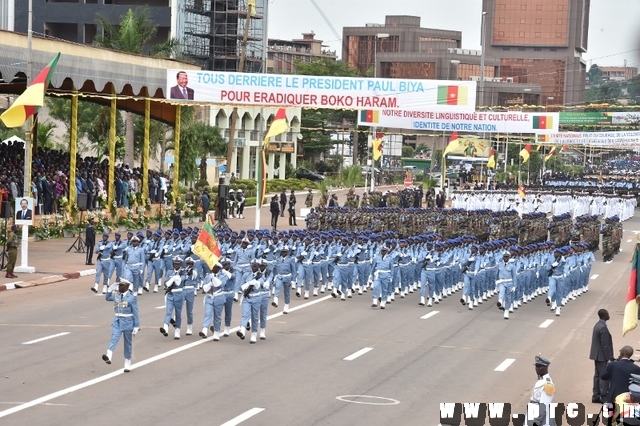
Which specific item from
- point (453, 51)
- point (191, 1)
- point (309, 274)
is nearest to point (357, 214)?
point (309, 274)

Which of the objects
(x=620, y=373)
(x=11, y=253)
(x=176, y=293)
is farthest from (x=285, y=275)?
(x=620, y=373)

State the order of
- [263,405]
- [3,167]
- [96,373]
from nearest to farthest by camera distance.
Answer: [263,405] < [96,373] < [3,167]

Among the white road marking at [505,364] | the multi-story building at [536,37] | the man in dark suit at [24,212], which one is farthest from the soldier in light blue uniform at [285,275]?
the multi-story building at [536,37]

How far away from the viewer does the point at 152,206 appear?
4812cm

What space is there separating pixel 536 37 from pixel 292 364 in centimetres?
17825

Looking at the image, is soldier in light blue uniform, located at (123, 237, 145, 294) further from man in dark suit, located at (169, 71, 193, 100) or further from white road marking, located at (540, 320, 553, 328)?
man in dark suit, located at (169, 71, 193, 100)

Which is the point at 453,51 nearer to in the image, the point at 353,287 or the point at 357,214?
the point at 357,214

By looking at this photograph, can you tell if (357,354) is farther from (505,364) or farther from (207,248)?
(207,248)

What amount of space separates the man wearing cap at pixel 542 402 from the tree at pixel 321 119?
8212cm

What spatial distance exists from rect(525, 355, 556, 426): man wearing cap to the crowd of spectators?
1003 inches

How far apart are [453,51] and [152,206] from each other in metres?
104

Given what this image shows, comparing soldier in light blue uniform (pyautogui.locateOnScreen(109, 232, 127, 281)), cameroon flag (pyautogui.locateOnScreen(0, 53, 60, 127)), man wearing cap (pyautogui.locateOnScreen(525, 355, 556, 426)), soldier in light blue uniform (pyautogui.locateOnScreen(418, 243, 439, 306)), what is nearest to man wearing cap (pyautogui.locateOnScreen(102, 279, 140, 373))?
man wearing cap (pyautogui.locateOnScreen(525, 355, 556, 426))

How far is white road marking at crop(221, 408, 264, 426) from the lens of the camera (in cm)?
1566

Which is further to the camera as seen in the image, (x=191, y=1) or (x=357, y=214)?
(x=191, y=1)
